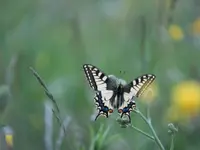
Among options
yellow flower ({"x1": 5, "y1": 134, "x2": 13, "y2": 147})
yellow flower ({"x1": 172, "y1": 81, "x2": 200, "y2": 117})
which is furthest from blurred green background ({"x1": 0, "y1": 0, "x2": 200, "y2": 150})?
yellow flower ({"x1": 5, "y1": 134, "x2": 13, "y2": 147})

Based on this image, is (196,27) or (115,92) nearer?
(115,92)

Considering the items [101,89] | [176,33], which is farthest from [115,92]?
[176,33]

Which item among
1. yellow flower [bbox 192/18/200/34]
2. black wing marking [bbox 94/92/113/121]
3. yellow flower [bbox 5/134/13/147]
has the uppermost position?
black wing marking [bbox 94/92/113/121]

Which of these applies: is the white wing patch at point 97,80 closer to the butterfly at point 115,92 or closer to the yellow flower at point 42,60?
the butterfly at point 115,92

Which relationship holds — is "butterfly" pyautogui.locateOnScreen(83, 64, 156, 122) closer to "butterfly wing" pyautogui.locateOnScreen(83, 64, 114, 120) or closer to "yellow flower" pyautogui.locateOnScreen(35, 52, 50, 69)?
"butterfly wing" pyautogui.locateOnScreen(83, 64, 114, 120)

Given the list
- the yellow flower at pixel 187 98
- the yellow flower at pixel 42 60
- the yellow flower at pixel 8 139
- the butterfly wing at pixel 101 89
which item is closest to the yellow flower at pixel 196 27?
the yellow flower at pixel 187 98

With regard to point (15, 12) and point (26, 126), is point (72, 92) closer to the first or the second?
point (26, 126)

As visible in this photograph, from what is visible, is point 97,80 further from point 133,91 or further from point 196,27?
point 196,27
